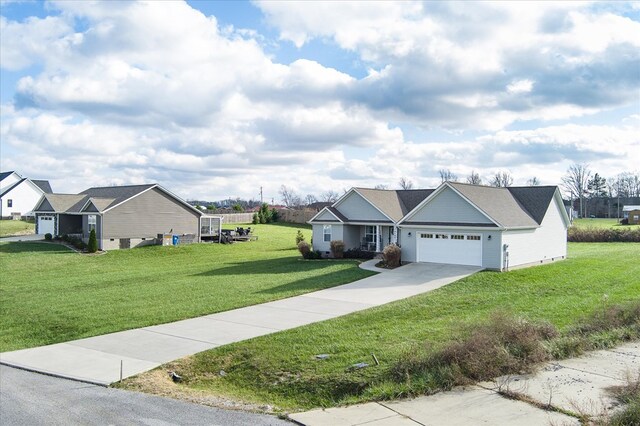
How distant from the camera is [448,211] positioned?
1166 inches

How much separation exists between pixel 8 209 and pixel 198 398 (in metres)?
68.4

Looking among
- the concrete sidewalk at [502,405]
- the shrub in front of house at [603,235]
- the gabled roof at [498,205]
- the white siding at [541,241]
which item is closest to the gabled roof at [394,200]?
the gabled roof at [498,205]

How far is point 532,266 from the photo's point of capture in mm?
29516

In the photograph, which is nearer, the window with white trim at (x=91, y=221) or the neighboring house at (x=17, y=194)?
the window with white trim at (x=91, y=221)

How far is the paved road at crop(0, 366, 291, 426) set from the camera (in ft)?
30.1

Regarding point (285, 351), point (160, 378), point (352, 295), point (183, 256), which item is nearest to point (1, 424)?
point (160, 378)

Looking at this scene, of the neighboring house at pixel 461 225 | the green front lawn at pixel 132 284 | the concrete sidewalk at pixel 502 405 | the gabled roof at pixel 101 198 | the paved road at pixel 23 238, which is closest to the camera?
the concrete sidewalk at pixel 502 405

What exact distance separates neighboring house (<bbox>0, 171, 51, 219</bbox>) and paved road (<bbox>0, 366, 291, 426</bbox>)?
206 feet

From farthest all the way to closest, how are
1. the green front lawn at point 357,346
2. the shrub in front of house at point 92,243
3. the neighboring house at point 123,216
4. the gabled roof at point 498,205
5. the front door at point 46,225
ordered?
the front door at point 46,225, the neighboring house at point 123,216, the shrub in front of house at point 92,243, the gabled roof at point 498,205, the green front lawn at point 357,346

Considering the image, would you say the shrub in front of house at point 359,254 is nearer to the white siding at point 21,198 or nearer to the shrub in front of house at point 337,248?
the shrub in front of house at point 337,248

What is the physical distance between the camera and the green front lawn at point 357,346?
10.7 meters

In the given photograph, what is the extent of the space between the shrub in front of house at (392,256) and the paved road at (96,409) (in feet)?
65.8

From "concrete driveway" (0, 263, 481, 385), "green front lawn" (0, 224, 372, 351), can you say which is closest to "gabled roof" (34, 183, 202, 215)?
"green front lawn" (0, 224, 372, 351)

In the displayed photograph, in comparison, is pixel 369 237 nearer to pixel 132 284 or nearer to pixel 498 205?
pixel 498 205
